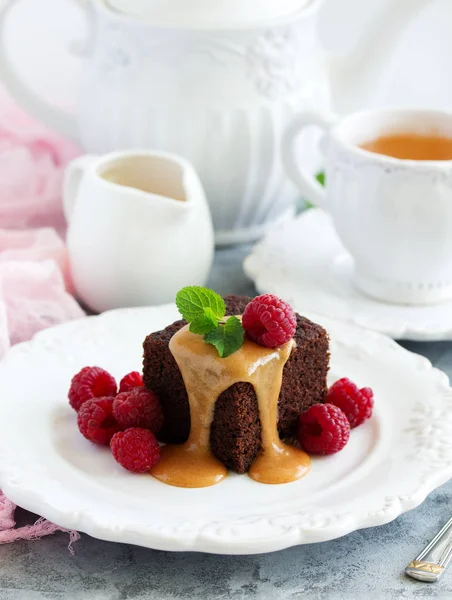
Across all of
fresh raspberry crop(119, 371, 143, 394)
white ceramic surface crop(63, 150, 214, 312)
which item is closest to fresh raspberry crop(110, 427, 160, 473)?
fresh raspberry crop(119, 371, 143, 394)

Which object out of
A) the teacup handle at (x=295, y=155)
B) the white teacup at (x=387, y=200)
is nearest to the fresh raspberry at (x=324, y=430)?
the white teacup at (x=387, y=200)

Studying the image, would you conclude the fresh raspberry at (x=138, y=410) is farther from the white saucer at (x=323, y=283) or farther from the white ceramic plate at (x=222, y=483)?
the white saucer at (x=323, y=283)

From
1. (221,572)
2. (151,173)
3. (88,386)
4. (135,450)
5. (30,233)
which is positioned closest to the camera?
(221,572)

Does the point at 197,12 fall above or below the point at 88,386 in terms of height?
above

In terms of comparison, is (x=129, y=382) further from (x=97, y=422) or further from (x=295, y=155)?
(x=295, y=155)

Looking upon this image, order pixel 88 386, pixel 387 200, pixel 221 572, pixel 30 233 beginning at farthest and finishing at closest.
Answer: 1. pixel 30 233
2. pixel 387 200
3. pixel 88 386
4. pixel 221 572

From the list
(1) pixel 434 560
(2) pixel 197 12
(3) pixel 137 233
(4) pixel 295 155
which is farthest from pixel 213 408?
(2) pixel 197 12
